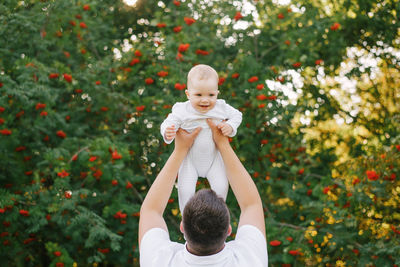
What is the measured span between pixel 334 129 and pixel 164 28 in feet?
9.81

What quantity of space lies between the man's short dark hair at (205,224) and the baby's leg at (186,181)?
605mm

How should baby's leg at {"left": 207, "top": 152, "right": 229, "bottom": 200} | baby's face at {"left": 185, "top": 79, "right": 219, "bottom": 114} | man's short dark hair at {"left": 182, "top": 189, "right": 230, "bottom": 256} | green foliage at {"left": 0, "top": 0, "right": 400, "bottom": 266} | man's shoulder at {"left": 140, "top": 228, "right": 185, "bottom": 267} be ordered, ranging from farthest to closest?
1. green foliage at {"left": 0, "top": 0, "right": 400, "bottom": 266}
2. baby's leg at {"left": 207, "top": 152, "right": 229, "bottom": 200}
3. baby's face at {"left": 185, "top": 79, "right": 219, "bottom": 114}
4. man's shoulder at {"left": 140, "top": 228, "right": 185, "bottom": 267}
5. man's short dark hair at {"left": 182, "top": 189, "right": 230, "bottom": 256}

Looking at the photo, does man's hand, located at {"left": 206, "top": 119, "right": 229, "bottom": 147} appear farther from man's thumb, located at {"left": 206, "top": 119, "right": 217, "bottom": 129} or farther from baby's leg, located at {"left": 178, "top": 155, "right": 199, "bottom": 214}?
baby's leg, located at {"left": 178, "top": 155, "right": 199, "bottom": 214}

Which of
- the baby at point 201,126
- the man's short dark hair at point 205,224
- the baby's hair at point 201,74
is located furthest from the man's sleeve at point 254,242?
the baby's hair at point 201,74

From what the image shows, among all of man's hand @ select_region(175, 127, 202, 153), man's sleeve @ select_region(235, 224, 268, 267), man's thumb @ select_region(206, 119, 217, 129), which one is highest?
man's thumb @ select_region(206, 119, 217, 129)

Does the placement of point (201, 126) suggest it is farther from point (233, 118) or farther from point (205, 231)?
point (205, 231)

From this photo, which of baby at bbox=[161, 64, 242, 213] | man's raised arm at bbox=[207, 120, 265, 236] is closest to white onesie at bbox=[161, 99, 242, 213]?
baby at bbox=[161, 64, 242, 213]

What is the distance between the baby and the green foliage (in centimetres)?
297

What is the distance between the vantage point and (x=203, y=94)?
2.38 m

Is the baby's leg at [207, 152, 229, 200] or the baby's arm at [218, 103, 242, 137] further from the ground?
the baby's arm at [218, 103, 242, 137]

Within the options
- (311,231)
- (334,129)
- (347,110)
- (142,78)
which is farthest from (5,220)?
(347,110)

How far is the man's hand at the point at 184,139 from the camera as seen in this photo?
2.38 metres

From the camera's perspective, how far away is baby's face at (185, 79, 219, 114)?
2359mm

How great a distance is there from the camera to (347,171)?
632cm
